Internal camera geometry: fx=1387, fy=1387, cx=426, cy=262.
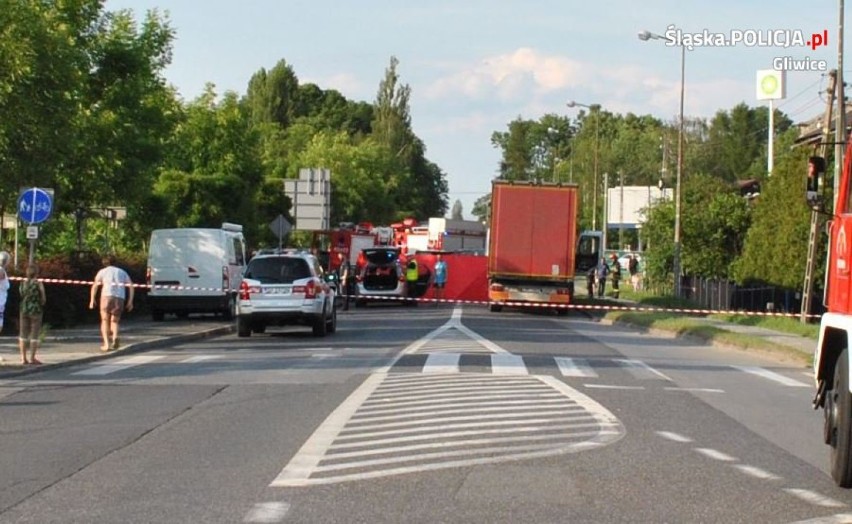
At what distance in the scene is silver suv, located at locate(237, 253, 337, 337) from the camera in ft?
93.0

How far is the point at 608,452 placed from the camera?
1200cm

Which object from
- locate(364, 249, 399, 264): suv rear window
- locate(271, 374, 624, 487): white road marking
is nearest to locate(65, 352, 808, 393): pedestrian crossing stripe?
locate(271, 374, 624, 487): white road marking

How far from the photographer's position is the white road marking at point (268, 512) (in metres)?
8.73

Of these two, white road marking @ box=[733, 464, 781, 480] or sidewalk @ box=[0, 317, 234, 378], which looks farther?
sidewalk @ box=[0, 317, 234, 378]

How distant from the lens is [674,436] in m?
13.3

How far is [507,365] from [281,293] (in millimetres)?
8200

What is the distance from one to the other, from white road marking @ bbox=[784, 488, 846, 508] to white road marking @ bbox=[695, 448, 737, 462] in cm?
157

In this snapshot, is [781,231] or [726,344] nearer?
[726,344]

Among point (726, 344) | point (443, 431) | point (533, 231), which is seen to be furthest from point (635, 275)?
point (443, 431)

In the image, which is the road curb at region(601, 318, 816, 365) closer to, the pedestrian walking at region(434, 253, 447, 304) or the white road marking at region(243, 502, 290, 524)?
the pedestrian walking at region(434, 253, 447, 304)

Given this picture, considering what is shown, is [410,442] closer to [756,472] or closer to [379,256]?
[756,472]

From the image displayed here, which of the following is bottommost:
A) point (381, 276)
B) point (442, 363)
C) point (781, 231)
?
point (442, 363)

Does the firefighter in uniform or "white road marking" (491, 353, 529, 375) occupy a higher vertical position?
the firefighter in uniform

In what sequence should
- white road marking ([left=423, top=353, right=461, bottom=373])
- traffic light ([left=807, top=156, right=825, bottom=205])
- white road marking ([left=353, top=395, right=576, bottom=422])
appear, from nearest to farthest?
traffic light ([left=807, top=156, right=825, bottom=205]) < white road marking ([left=353, top=395, right=576, bottom=422]) < white road marking ([left=423, top=353, right=461, bottom=373])
